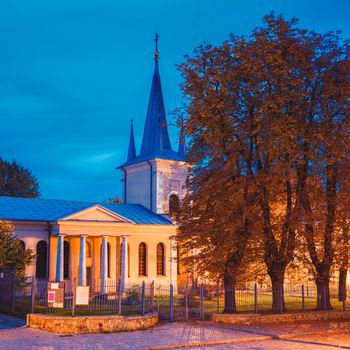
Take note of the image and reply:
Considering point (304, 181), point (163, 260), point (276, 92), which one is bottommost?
point (163, 260)

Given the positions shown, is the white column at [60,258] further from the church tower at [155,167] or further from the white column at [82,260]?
the church tower at [155,167]

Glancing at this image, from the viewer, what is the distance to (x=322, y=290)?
2327cm

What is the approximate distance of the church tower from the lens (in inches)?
1545

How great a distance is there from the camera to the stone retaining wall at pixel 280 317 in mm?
19875

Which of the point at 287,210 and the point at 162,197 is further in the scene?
the point at 162,197

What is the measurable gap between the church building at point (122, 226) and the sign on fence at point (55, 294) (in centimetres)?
974

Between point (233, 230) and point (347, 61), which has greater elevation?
point (347, 61)

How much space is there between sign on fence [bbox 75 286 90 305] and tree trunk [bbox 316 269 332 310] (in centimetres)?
1035

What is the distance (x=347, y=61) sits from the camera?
21.2m

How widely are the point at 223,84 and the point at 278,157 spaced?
12.1 ft

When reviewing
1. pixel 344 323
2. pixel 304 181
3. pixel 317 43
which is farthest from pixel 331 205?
pixel 317 43

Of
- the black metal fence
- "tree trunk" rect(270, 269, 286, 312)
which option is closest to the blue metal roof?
the black metal fence

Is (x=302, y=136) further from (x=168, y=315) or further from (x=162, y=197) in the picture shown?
(x=162, y=197)

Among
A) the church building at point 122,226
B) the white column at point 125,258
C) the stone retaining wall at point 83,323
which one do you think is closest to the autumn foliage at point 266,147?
the stone retaining wall at point 83,323
